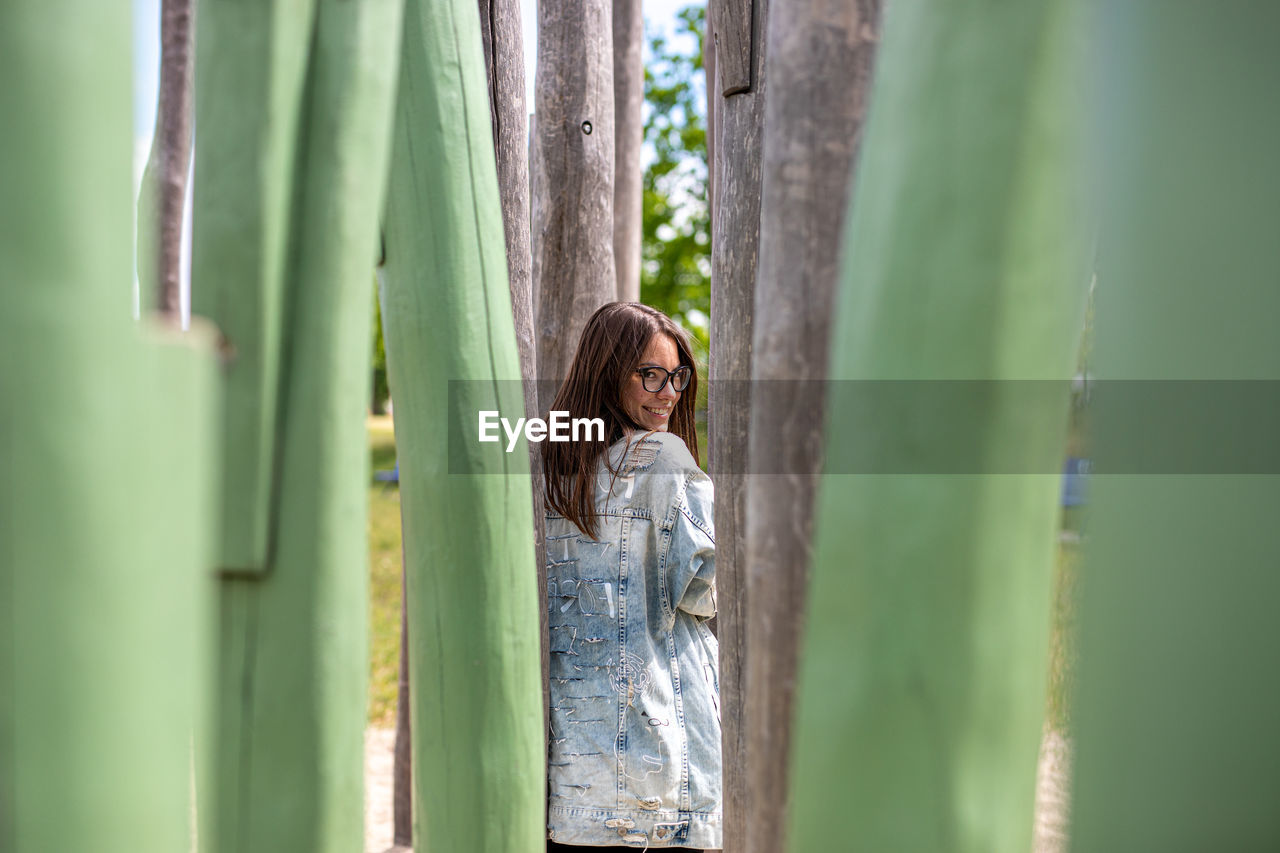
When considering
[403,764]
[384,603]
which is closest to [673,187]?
[384,603]

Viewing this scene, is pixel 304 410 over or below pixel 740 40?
below

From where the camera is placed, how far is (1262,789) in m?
0.87

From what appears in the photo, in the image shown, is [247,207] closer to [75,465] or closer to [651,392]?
[75,465]

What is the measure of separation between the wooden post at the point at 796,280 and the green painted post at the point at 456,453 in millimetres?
344

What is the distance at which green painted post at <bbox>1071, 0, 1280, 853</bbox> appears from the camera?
803mm

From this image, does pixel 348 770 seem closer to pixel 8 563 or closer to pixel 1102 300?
pixel 8 563

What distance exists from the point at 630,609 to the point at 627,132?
7.13ft

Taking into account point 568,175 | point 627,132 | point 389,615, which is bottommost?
point 389,615

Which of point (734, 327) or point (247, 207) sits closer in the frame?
point (247, 207)

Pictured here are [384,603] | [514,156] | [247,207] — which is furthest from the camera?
→ [384,603]

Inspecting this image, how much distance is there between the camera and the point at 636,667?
2.11 m

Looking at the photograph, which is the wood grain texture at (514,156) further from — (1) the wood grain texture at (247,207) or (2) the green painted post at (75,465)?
(2) the green painted post at (75,465)

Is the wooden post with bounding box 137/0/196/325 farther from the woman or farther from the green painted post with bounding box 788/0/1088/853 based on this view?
the woman

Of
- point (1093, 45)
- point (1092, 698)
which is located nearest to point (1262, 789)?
point (1092, 698)
